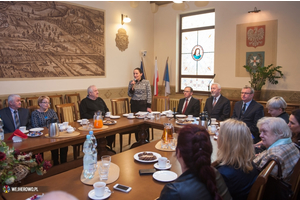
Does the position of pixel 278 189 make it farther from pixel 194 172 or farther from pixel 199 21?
pixel 199 21

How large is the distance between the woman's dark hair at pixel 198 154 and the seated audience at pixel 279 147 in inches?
31.7

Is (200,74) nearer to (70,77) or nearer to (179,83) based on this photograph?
(179,83)

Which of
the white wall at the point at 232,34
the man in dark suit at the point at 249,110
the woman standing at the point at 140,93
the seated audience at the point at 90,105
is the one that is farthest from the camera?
the white wall at the point at 232,34

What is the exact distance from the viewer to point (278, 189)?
5.58ft

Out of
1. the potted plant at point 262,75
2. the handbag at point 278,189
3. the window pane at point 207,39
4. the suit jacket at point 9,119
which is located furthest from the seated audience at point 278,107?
the window pane at point 207,39

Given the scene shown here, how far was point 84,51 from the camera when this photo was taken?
6.21m

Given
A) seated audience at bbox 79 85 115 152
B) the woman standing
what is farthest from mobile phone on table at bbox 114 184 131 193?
the woman standing

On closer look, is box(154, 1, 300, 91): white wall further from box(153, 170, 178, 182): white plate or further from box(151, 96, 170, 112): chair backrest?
box(153, 170, 178, 182): white plate

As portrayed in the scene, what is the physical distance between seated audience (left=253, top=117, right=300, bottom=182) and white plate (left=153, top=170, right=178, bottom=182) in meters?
0.72

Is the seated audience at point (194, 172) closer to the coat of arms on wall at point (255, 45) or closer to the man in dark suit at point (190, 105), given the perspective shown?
the man in dark suit at point (190, 105)

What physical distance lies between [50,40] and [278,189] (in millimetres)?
5346

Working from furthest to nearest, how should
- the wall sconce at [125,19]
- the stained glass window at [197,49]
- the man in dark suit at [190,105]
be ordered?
the stained glass window at [197,49] < the wall sconce at [125,19] < the man in dark suit at [190,105]

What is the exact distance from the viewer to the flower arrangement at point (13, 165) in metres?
1.37

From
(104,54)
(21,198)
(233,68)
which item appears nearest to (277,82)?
(233,68)
